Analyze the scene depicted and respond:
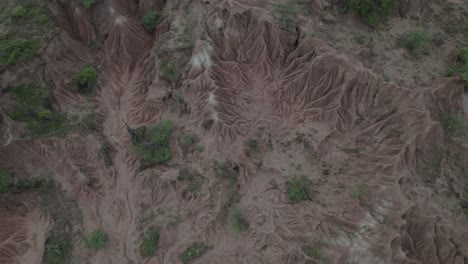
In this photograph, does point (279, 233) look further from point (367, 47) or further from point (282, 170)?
point (367, 47)

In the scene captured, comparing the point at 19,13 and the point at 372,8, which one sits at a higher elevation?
the point at 372,8

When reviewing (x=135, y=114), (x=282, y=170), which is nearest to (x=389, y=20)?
(x=282, y=170)

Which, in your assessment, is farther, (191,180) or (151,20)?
(151,20)

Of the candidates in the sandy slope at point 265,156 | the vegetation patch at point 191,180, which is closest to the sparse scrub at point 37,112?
the sandy slope at point 265,156

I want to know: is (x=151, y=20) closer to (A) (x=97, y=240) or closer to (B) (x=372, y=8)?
(B) (x=372, y=8)

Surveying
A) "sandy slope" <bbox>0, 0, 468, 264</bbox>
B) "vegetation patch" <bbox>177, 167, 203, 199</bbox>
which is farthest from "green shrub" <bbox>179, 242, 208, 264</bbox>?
"vegetation patch" <bbox>177, 167, 203, 199</bbox>

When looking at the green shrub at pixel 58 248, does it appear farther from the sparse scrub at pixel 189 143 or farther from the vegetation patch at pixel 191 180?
the sparse scrub at pixel 189 143

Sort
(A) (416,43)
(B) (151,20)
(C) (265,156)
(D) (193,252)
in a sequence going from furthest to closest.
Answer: (B) (151,20) < (A) (416,43) < (C) (265,156) < (D) (193,252)

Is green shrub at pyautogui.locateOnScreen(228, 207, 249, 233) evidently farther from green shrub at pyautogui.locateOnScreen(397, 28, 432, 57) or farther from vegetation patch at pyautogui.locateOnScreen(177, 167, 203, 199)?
green shrub at pyautogui.locateOnScreen(397, 28, 432, 57)

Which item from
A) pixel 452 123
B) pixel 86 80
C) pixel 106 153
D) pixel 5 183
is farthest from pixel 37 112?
pixel 452 123
